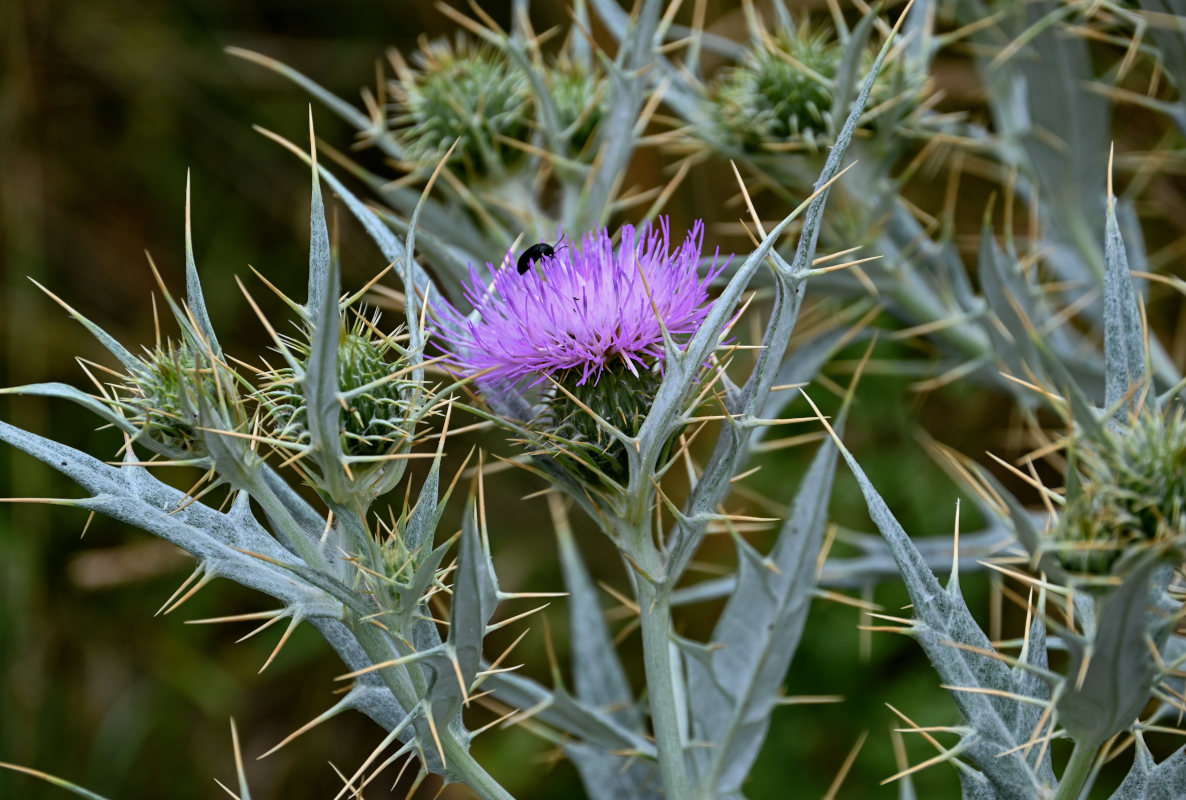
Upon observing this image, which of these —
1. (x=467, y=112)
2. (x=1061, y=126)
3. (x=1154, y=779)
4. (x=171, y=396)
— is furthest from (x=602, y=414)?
(x=1061, y=126)

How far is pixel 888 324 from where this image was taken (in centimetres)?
325

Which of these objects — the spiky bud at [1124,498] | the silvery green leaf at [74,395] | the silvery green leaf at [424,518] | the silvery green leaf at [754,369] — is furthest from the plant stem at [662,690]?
the silvery green leaf at [74,395]

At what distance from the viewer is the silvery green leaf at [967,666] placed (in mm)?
1091

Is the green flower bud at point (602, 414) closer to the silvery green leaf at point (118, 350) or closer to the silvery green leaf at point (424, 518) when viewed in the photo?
the silvery green leaf at point (424, 518)

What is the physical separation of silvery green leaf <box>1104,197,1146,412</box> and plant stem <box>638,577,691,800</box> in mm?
576

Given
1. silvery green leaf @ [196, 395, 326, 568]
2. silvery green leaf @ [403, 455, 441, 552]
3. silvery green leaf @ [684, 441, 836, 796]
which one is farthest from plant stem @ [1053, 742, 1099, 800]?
silvery green leaf @ [196, 395, 326, 568]

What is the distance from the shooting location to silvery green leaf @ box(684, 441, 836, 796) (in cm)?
152

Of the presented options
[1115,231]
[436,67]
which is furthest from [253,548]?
[436,67]

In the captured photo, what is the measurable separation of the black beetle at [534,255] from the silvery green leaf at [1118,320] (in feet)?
2.16

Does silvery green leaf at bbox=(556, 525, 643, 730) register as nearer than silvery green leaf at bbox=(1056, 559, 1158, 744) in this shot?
No

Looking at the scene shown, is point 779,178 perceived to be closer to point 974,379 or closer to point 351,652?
point 974,379

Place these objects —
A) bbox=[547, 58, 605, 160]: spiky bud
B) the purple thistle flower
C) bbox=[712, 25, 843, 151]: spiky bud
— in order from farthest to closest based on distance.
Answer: bbox=[547, 58, 605, 160]: spiky bud < bbox=[712, 25, 843, 151]: spiky bud < the purple thistle flower

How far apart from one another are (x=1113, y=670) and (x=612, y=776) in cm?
99

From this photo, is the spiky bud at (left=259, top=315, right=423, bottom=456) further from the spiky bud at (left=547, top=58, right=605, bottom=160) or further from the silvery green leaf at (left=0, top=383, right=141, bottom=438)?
the spiky bud at (left=547, top=58, right=605, bottom=160)
